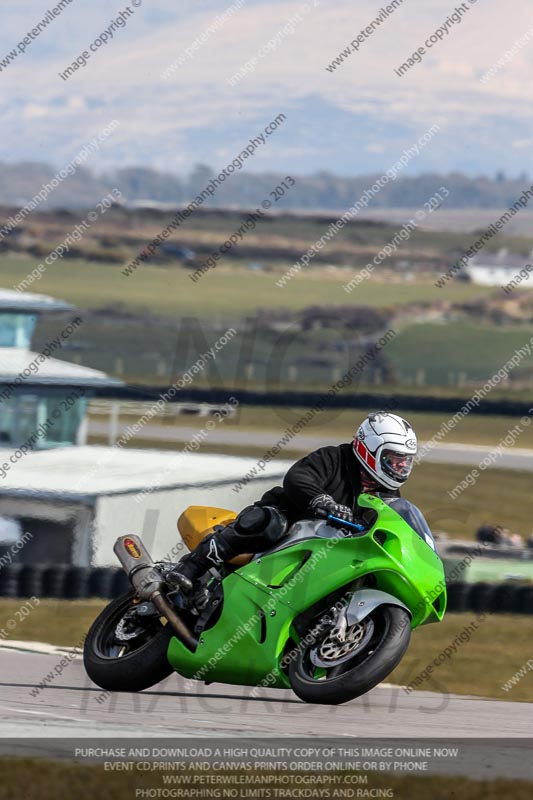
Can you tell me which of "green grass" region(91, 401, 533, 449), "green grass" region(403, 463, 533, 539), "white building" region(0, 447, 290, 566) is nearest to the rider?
"white building" region(0, 447, 290, 566)

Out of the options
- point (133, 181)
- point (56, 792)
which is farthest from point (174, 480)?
point (133, 181)

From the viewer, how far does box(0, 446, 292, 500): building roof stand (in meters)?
28.5

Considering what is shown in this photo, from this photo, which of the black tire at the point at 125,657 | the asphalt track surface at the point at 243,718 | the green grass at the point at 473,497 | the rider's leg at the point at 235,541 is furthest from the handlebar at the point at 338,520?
the green grass at the point at 473,497

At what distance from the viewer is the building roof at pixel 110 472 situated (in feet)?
93.4

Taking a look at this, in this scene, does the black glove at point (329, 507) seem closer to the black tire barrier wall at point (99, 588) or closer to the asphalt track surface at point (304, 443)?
the black tire barrier wall at point (99, 588)

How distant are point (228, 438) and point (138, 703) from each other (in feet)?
149

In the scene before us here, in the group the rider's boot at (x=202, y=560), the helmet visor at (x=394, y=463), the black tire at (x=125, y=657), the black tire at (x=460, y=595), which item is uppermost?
the helmet visor at (x=394, y=463)

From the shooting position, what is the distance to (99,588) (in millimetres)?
22406

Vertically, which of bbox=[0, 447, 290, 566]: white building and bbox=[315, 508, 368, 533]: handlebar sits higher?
bbox=[315, 508, 368, 533]: handlebar

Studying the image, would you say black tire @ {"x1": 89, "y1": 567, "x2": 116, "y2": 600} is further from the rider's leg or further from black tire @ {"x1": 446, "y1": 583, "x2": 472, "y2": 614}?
the rider's leg

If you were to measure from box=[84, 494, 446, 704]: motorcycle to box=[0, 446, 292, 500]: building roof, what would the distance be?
19.0 metres

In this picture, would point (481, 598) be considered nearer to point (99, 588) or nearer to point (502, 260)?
point (99, 588)

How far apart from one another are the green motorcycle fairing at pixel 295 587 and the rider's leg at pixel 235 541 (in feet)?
0.32

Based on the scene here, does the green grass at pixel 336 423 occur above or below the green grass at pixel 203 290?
above
